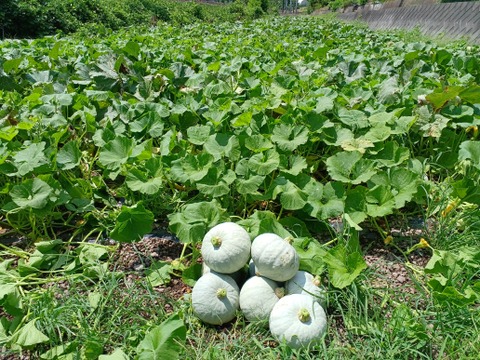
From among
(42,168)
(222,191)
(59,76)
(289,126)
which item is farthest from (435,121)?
(59,76)

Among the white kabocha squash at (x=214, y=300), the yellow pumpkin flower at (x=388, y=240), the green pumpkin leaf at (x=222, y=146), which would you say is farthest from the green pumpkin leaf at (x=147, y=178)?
the yellow pumpkin flower at (x=388, y=240)

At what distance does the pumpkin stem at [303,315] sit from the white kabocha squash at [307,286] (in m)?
0.14

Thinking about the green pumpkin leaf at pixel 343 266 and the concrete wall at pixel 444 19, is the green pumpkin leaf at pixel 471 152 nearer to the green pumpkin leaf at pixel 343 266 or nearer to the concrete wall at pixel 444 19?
the green pumpkin leaf at pixel 343 266

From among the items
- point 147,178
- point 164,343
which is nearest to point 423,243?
point 164,343

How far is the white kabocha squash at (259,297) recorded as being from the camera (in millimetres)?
1643

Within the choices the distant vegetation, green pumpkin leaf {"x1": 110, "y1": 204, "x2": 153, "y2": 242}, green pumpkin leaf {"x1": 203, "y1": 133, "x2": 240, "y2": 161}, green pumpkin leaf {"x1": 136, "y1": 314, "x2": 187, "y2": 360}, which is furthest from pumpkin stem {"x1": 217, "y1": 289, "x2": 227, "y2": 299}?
the distant vegetation

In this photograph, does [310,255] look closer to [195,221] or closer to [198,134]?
[195,221]

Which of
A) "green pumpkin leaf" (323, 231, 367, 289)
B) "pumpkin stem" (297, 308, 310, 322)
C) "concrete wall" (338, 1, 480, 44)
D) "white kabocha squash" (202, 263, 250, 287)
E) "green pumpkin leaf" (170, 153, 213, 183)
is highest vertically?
"green pumpkin leaf" (170, 153, 213, 183)

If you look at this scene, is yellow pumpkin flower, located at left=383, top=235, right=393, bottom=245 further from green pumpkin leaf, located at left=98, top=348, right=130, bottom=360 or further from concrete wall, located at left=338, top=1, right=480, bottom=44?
concrete wall, located at left=338, top=1, right=480, bottom=44

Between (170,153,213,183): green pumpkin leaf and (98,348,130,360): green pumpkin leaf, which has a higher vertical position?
(170,153,213,183): green pumpkin leaf

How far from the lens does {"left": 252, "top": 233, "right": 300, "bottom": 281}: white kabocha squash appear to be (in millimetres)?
1647

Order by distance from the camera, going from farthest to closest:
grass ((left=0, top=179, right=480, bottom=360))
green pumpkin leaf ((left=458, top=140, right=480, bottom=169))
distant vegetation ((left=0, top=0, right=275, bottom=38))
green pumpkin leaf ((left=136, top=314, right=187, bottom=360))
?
distant vegetation ((left=0, top=0, right=275, bottom=38))
green pumpkin leaf ((left=458, top=140, right=480, bottom=169))
grass ((left=0, top=179, right=480, bottom=360))
green pumpkin leaf ((left=136, top=314, right=187, bottom=360))

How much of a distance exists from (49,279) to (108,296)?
1.22 ft

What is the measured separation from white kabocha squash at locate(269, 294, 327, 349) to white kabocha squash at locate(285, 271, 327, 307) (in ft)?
0.22
